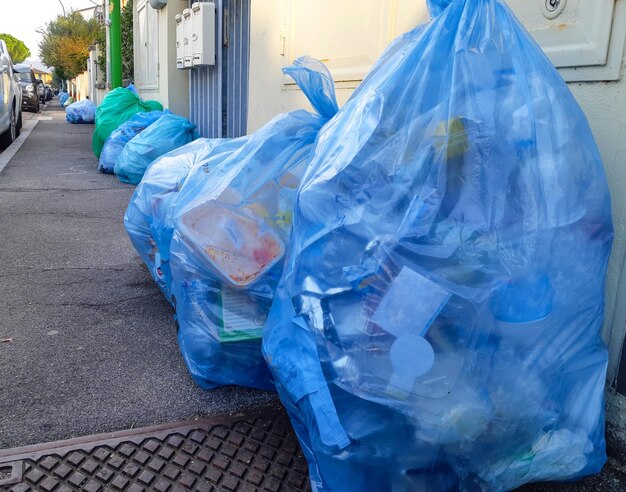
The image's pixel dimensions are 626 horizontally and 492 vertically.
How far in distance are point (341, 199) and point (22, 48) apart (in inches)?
2914

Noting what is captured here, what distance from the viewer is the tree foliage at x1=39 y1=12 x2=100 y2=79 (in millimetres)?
29484

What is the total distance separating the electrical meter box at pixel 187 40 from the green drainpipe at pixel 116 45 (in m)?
4.71

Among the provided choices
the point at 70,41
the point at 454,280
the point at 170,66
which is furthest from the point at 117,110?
the point at 70,41

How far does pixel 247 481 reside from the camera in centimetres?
152

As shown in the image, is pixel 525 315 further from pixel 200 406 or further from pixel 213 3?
pixel 213 3

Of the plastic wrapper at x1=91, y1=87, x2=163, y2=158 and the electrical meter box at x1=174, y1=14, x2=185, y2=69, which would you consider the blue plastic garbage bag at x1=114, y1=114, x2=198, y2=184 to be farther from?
the plastic wrapper at x1=91, y1=87, x2=163, y2=158

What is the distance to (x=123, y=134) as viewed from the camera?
606 centimetres

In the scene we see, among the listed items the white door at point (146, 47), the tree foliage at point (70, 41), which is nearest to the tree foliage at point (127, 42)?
the white door at point (146, 47)

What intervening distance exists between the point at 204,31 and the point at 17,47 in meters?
65.2

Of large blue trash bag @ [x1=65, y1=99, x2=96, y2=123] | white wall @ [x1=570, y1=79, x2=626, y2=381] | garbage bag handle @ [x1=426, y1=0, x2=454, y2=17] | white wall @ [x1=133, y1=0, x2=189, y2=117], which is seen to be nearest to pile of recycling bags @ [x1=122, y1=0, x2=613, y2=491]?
garbage bag handle @ [x1=426, y1=0, x2=454, y2=17]

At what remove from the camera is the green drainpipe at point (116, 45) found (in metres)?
9.60

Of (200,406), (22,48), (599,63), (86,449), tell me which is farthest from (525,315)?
(22,48)

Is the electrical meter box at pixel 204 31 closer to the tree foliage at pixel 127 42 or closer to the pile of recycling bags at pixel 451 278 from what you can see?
the pile of recycling bags at pixel 451 278

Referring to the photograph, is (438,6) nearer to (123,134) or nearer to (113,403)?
(113,403)
